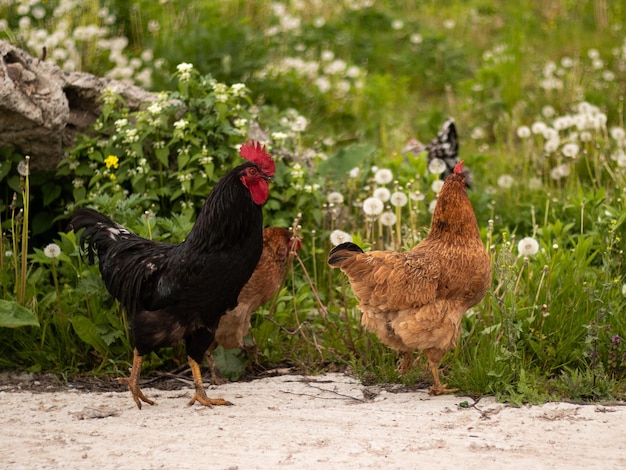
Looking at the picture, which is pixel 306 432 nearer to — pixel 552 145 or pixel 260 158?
pixel 260 158

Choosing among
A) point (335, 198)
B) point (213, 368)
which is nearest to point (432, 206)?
point (335, 198)

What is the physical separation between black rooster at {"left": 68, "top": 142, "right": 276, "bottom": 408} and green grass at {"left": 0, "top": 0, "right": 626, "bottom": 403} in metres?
0.62

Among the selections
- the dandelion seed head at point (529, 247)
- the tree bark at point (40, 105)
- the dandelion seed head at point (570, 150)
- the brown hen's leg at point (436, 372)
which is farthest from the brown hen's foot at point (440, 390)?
the dandelion seed head at point (570, 150)

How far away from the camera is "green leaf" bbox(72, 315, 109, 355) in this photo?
18.1 feet

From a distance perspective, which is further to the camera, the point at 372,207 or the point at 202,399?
the point at 372,207

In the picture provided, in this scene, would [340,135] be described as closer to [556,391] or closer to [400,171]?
[400,171]

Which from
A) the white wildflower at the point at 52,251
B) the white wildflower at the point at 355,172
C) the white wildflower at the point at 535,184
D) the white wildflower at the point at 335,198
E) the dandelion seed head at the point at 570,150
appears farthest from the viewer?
the white wildflower at the point at 535,184

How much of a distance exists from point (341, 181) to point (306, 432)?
316 cm

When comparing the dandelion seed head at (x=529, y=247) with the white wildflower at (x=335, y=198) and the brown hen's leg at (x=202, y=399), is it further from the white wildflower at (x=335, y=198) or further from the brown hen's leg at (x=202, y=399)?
the brown hen's leg at (x=202, y=399)

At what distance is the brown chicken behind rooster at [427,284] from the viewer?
4.86 meters

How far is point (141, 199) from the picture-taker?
5.91 m

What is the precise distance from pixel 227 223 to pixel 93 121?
2.51 m

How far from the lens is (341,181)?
7.25m

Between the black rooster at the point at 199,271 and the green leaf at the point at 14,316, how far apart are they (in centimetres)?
58
